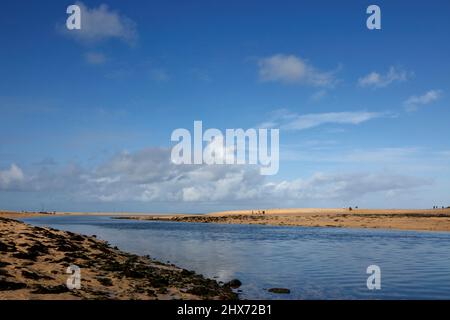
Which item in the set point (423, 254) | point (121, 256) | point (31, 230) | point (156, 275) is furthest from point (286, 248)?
point (31, 230)

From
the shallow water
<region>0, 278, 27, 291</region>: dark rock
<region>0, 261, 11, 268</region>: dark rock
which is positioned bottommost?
the shallow water

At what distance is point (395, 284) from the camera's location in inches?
1067

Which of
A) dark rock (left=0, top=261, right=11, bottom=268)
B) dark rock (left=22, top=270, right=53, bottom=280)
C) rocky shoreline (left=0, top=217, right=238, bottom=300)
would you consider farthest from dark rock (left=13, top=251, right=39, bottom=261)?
dark rock (left=22, top=270, right=53, bottom=280)

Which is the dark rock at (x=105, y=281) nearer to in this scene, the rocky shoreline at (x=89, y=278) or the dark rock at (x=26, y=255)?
the rocky shoreline at (x=89, y=278)

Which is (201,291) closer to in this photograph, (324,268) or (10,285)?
(10,285)

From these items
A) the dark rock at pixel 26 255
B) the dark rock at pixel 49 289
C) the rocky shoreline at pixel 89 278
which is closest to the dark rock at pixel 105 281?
the rocky shoreline at pixel 89 278

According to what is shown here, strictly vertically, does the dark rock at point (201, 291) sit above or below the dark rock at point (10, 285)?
below

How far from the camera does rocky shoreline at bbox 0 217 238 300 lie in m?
20.8

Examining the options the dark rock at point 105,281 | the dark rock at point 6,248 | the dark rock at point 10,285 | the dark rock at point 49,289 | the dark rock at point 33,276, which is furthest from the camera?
the dark rock at point 6,248

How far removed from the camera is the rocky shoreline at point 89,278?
20.8 metres

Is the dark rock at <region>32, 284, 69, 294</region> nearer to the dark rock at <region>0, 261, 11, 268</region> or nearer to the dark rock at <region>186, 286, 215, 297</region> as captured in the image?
the dark rock at <region>0, 261, 11, 268</region>

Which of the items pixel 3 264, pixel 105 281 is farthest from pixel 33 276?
pixel 105 281
